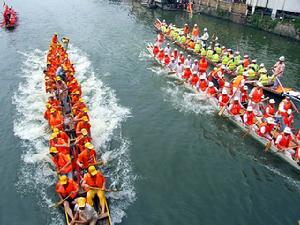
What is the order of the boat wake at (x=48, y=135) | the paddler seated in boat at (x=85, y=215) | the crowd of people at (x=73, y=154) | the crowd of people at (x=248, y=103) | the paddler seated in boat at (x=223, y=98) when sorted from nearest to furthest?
the paddler seated in boat at (x=85, y=215), the crowd of people at (x=73, y=154), the boat wake at (x=48, y=135), the crowd of people at (x=248, y=103), the paddler seated in boat at (x=223, y=98)

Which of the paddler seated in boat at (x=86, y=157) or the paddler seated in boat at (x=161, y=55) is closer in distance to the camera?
the paddler seated in boat at (x=86, y=157)

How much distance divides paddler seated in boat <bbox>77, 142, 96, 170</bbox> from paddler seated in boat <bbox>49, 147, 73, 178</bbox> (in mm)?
475

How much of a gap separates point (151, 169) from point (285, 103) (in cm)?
922

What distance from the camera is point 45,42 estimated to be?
37844 millimetres

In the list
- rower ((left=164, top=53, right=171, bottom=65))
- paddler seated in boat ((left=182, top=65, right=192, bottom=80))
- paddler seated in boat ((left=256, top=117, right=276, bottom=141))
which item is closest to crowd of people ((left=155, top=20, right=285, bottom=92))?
rower ((left=164, top=53, right=171, bottom=65))

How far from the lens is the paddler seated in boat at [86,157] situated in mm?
14164

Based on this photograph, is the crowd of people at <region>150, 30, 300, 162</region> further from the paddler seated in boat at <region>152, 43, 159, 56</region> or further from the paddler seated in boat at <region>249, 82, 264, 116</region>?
the paddler seated in boat at <region>152, 43, 159, 56</region>

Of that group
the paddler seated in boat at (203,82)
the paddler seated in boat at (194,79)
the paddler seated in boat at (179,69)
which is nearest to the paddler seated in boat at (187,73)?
the paddler seated in boat at (194,79)

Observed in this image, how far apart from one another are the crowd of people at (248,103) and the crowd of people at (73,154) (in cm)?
920

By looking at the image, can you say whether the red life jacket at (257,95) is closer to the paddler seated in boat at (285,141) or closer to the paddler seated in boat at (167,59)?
the paddler seated in boat at (285,141)

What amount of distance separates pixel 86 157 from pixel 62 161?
1123 mm

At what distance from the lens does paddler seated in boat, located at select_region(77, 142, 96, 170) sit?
1416 cm

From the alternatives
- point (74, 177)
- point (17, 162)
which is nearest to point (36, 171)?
point (17, 162)

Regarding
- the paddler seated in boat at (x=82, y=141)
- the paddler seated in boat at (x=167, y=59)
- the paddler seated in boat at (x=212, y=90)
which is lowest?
the paddler seated in boat at (x=82, y=141)
